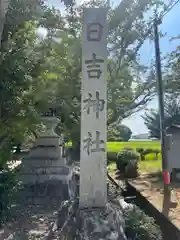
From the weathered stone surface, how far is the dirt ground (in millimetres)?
1437

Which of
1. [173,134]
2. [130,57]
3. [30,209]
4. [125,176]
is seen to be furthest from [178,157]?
[30,209]

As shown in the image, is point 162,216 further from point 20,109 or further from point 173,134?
point 173,134

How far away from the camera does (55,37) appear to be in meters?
10.2

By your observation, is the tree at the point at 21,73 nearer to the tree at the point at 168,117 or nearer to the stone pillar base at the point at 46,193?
the stone pillar base at the point at 46,193

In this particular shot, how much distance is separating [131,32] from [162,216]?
7.40m

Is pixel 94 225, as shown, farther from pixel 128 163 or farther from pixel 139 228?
pixel 128 163

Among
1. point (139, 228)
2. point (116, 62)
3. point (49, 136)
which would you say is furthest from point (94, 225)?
point (116, 62)

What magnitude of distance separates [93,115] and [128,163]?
27.5 feet

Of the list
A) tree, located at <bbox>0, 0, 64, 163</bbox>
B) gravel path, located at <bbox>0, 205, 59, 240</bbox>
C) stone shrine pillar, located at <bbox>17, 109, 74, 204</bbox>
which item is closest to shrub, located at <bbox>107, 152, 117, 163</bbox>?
stone shrine pillar, located at <bbox>17, 109, 74, 204</bbox>

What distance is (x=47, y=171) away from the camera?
8.78 meters

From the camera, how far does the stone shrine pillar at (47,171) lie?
831cm

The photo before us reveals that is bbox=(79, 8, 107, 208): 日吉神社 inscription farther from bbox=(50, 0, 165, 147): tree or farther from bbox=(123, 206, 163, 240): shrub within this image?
bbox=(50, 0, 165, 147): tree

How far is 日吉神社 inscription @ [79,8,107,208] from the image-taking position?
4.65 m

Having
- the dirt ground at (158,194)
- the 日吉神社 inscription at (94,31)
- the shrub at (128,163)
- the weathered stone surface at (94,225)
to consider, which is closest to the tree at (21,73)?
the 日吉神社 inscription at (94,31)
